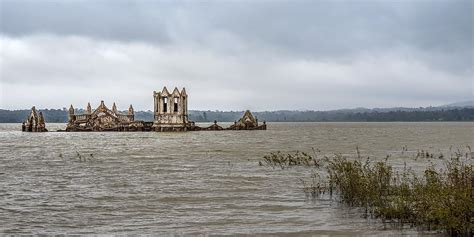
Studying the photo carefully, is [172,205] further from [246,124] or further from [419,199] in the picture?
[246,124]

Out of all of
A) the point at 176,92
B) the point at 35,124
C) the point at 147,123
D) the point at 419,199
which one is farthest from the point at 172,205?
the point at 35,124

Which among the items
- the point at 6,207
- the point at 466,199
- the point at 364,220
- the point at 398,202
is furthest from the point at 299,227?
the point at 6,207

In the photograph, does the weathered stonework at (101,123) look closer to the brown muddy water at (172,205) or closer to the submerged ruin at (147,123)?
the submerged ruin at (147,123)

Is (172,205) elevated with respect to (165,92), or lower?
lower

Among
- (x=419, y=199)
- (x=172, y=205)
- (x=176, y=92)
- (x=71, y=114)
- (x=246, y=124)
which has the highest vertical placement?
(x=176, y=92)

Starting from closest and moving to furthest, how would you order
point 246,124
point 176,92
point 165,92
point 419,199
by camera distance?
point 419,199 < point 165,92 < point 176,92 < point 246,124

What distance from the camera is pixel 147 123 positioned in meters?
122

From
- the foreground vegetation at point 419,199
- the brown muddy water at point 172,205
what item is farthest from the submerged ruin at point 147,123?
the foreground vegetation at point 419,199

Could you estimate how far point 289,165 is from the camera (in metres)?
29.5

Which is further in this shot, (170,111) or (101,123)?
(101,123)

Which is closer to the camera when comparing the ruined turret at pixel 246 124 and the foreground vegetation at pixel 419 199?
the foreground vegetation at pixel 419 199

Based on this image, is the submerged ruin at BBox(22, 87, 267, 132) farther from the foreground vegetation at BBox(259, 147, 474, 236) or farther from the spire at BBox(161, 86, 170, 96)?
the foreground vegetation at BBox(259, 147, 474, 236)

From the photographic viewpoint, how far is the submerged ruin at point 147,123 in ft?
340

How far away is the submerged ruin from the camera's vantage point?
104 metres
